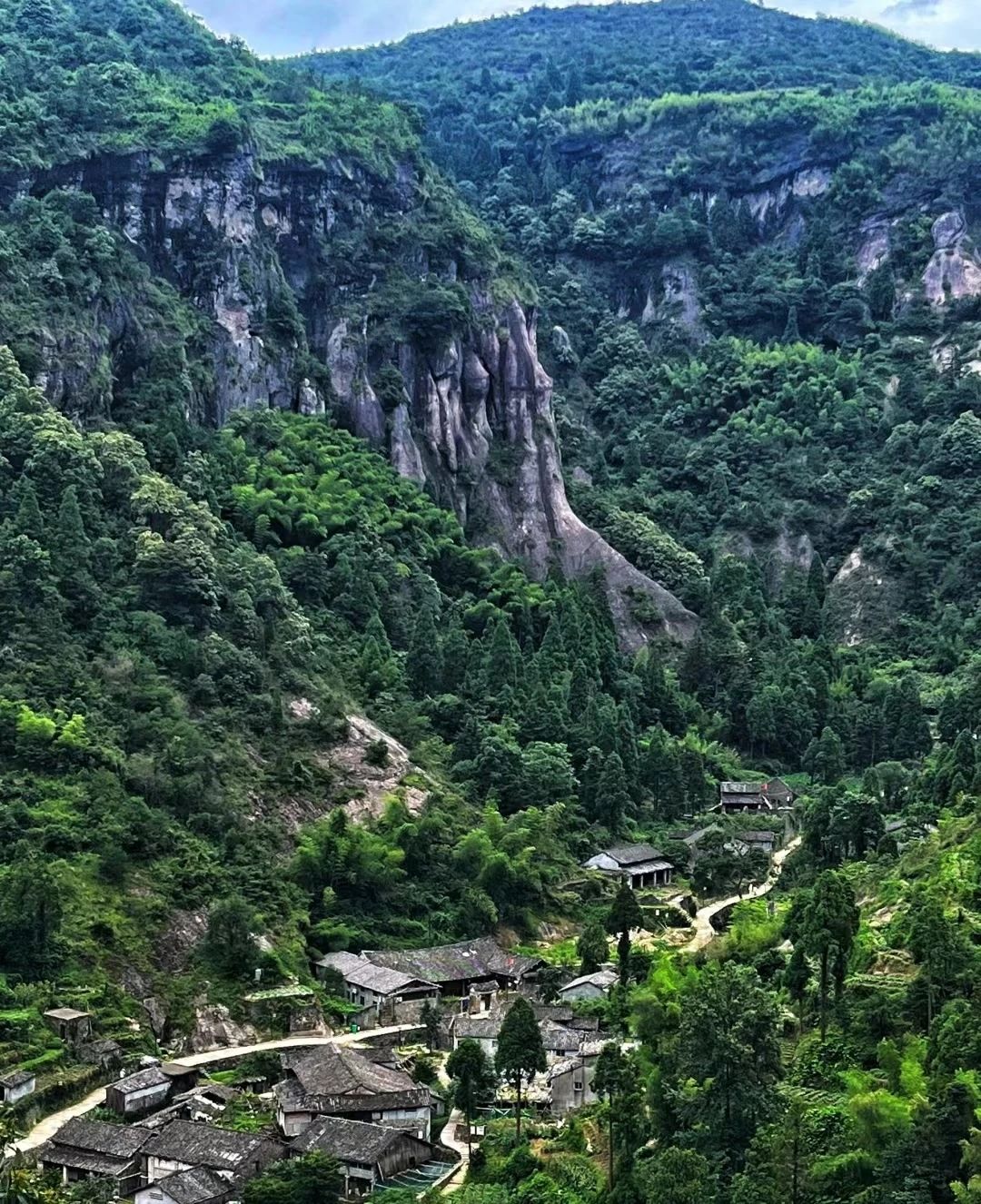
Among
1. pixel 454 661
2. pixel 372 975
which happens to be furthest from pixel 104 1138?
pixel 454 661

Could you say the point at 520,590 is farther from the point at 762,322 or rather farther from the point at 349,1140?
the point at 349,1140

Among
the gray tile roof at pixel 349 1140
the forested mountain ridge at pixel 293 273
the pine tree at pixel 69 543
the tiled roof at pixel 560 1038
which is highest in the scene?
the forested mountain ridge at pixel 293 273

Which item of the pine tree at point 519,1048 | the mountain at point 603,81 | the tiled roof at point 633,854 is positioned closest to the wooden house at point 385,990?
the pine tree at point 519,1048

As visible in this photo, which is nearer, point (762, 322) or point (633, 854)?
point (633, 854)

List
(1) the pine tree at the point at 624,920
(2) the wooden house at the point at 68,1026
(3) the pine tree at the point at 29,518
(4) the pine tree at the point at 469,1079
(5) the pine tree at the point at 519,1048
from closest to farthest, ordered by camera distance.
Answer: (5) the pine tree at the point at 519,1048 < (4) the pine tree at the point at 469,1079 < (2) the wooden house at the point at 68,1026 < (1) the pine tree at the point at 624,920 < (3) the pine tree at the point at 29,518

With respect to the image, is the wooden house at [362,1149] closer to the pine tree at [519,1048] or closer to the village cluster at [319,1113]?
the village cluster at [319,1113]

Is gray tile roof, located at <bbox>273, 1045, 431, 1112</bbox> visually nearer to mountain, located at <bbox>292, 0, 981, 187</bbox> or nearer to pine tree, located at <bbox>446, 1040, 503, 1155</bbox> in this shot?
pine tree, located at <bbox>446, 1040, 503, 1155</bbox>
